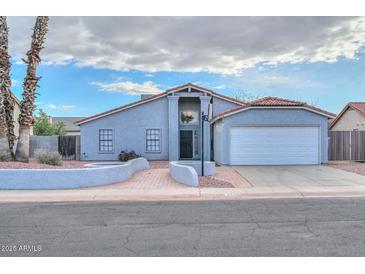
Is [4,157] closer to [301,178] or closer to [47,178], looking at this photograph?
[47,178]

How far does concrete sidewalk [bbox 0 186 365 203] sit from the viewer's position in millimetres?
11242

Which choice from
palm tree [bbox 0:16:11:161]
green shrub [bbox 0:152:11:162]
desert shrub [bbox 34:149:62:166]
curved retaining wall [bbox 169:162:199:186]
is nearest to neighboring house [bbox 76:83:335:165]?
curved retaining wall [bbox 169:162:199:186]

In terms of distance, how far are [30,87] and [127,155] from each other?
918 centimetres

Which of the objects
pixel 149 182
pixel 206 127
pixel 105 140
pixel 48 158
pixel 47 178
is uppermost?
pixel 206 127

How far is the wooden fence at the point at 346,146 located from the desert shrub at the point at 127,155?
13141 millimetres

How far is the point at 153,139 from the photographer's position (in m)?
26.1

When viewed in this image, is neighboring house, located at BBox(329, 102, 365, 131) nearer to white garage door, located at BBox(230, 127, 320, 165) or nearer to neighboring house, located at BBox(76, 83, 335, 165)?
white garage door, located at BBox(230, 127, 320, 165)

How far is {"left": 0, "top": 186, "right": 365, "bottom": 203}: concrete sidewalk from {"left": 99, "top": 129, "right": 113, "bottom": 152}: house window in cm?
1354

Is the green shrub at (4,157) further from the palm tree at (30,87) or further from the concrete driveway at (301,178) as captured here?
the concrete driveway at (301,178)

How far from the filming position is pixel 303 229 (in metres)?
7.36

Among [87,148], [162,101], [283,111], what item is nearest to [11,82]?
[87,148]

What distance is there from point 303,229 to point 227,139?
45.5 ft

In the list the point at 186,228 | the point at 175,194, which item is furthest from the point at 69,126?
the point at 186,228
